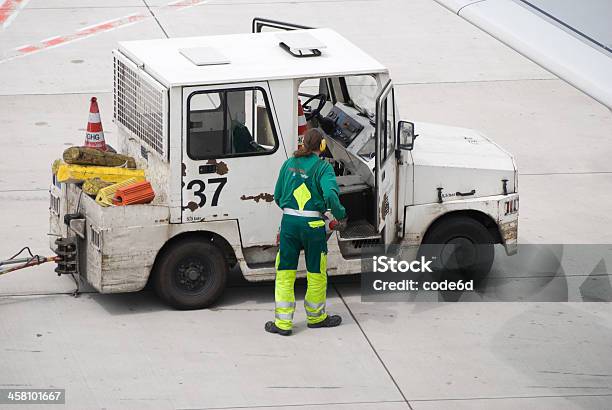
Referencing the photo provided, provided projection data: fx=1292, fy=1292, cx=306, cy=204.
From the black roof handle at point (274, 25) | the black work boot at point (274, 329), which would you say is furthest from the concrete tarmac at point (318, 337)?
the black roof handle at point (274, 25)

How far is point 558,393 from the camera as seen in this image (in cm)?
923

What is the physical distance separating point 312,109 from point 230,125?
1418 mm

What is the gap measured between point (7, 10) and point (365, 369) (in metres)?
12.7

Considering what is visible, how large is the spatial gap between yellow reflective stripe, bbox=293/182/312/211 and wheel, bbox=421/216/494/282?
1515mm

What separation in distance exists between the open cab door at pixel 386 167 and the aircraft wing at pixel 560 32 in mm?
2022

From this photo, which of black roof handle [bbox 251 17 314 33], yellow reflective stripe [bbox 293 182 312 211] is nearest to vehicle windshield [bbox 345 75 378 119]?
black roof handle [bbox 251 17 314 33]

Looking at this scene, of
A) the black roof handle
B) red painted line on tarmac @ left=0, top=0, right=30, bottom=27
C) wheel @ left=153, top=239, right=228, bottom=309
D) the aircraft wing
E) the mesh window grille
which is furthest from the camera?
red painted line on tarmac @ left=0, top=0, right=30, bottom=27

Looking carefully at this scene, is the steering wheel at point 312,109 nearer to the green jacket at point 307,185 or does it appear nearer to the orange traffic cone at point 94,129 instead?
the green jacket at point 307,185

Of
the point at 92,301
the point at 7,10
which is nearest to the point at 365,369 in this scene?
the point at 92,301

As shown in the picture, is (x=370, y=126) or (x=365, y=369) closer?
(x=365, y=369)

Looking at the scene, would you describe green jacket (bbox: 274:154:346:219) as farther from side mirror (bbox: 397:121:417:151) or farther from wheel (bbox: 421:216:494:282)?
wheel (bbox: 421:216:494:282)

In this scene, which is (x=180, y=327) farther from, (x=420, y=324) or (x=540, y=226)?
(x=540, y=226)

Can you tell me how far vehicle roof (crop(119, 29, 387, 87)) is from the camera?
10078 mm

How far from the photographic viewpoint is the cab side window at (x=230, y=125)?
401 inches
